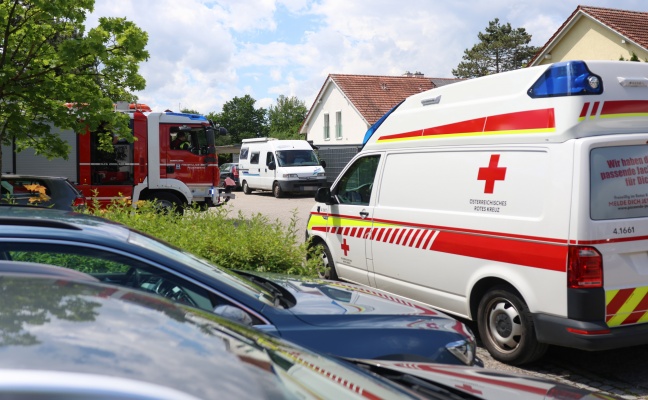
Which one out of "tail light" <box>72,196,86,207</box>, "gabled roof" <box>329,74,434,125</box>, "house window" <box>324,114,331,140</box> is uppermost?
"gabled roof" <box>329,74,434,125</box>

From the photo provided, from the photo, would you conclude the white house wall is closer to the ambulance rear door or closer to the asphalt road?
the asphalt road

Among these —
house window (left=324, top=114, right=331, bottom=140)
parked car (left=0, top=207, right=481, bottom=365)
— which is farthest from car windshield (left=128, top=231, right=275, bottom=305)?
house window (left=324, top=114, right=331, bottom=140)


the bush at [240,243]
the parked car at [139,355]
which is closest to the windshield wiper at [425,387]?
the parked car at [139,355]

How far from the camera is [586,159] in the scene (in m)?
5.41

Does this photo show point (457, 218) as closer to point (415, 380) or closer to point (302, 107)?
point (415, 380)

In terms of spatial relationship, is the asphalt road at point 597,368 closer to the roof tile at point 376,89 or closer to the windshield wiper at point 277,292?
the windshield wiper at point 277,292

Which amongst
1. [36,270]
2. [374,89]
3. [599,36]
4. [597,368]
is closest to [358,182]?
[597,368]

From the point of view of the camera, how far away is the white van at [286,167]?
1196 inches

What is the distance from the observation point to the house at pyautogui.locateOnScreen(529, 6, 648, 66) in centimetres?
2495

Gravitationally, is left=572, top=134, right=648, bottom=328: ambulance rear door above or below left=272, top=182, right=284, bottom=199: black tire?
above

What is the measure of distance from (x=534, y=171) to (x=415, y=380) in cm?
339

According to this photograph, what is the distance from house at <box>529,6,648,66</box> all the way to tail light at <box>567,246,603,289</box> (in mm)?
21266

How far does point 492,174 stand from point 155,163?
12.7 meters

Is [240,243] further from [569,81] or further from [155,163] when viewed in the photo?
[155,163]
